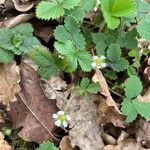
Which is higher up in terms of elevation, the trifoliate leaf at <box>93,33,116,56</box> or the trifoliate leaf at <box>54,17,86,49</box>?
the trifoliate leaf at <box>54,17,86,49</box>

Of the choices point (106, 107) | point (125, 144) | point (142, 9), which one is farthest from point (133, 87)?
point (142, 9)

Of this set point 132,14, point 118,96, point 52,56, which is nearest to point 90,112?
point 118,96

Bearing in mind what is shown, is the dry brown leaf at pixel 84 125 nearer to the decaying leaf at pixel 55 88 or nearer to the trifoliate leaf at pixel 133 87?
the decaying leaf at pixel 55 88

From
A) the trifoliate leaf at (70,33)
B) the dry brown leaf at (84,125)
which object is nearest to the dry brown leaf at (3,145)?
the dry brown leaf at (84,125)

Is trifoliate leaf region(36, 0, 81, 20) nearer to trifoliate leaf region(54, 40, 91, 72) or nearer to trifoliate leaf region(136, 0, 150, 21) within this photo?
trifoliate leaf region(54, 40, 91, 72)

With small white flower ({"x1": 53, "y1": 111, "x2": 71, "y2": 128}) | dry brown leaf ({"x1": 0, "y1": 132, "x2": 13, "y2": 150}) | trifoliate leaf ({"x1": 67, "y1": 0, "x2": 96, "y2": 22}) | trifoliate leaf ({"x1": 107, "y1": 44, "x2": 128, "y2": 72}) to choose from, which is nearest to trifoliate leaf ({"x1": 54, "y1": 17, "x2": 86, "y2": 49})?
Result: trifoliate leaf ({"x1": 67, "y1": 0, "x2": 96, "y2": 22})
